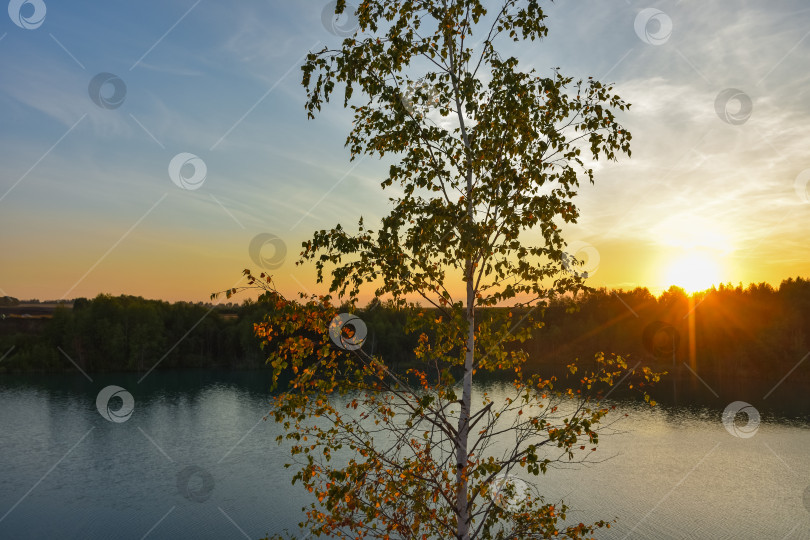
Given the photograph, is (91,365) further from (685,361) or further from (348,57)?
(348,57)

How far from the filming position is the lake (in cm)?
2656

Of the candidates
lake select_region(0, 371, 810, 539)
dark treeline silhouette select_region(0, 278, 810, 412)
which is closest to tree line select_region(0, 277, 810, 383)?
dark treeline silhouette select_region(0, 278, 810, 412)

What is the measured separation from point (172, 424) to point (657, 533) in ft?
121

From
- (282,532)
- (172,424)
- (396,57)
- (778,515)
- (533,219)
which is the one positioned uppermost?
(396,57)

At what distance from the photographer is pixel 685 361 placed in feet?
307

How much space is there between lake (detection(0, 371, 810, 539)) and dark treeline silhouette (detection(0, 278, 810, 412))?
34881 mm

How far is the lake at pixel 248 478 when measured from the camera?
2656cm

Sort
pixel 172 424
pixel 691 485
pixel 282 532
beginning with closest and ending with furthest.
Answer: pixel 282 532 < pixel 691 485 < pixel 172 424

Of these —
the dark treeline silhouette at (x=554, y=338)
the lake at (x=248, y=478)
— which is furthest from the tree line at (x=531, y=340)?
the lake at (x=248, y=478)

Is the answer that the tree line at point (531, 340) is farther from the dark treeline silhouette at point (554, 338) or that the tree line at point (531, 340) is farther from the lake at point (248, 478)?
the lake at point (248, 478)

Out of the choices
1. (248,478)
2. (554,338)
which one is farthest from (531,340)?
(248,478)

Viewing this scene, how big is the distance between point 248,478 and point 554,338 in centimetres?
8890

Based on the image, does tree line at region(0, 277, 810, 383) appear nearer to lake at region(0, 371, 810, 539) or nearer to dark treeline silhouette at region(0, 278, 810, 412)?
dark treeline silhouette at region(0, 278, 810, 412)

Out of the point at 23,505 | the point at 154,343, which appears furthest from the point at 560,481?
the point at 154,343
